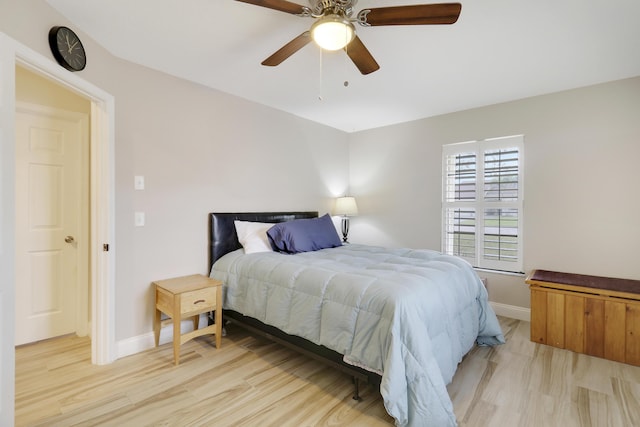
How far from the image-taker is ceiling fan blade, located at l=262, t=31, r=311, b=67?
5.63 feet

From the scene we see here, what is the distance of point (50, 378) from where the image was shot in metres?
2.12

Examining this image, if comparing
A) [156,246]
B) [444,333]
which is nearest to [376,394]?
[444,333]

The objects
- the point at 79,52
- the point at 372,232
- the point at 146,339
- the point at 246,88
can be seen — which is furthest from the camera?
the point at 372,232

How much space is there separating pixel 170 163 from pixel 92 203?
0.69m

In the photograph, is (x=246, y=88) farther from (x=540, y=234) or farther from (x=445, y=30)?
(x=540, y=234)

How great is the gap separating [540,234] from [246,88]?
11.4 feet

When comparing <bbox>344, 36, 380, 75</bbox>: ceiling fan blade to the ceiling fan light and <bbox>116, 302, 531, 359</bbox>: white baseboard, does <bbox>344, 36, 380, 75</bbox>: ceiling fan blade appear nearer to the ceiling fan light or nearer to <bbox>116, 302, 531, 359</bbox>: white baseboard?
the ceiling fan light

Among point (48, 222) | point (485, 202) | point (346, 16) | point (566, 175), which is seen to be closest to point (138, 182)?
point (48, 222)

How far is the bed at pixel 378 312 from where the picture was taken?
5.12ft

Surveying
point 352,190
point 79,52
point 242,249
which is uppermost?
point 79,52

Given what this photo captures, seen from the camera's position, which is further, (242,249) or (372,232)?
(372,232)

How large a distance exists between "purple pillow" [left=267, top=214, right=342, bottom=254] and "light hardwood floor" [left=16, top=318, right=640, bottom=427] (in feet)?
3.13

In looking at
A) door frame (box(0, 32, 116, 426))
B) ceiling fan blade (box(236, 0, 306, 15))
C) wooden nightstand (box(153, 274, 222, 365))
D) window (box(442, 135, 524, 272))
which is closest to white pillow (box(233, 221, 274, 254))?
wooden nightstand (box(153, 274, 222, 365))

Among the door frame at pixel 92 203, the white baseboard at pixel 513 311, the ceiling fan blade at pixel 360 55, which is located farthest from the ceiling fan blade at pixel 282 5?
the white baseboard at pixel 513 311
